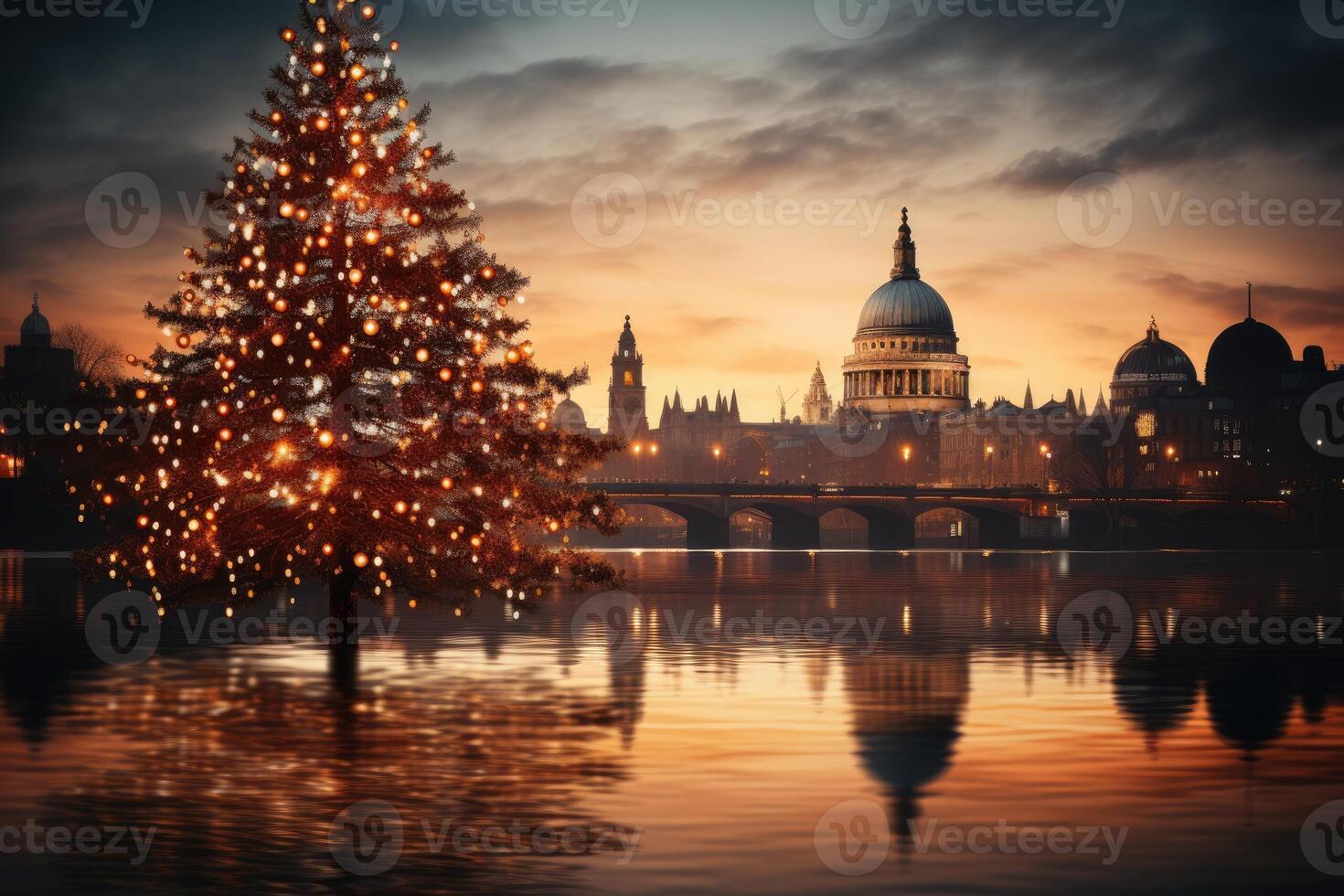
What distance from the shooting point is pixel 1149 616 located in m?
56.9

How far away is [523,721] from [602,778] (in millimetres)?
6067

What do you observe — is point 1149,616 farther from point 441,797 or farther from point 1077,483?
point 1077,483

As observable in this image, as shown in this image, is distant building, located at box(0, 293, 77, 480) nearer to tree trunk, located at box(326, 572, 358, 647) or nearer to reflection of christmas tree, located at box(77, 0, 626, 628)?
tree trunk, located at box(326, 572, 358, 647)

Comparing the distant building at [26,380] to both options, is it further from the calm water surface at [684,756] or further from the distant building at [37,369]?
the calm water surface at [684,756]

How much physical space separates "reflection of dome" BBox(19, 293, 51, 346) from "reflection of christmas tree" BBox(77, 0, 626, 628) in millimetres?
137287

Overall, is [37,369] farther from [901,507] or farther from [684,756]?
[684,756]

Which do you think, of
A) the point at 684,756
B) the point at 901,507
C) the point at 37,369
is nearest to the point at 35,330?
the point at 37,369

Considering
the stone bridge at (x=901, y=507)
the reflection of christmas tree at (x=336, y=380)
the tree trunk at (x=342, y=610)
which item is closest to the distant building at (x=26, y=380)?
the stone bridge at (x=901, y=507)

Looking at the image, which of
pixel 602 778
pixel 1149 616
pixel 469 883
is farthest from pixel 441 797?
pixel 1149 616

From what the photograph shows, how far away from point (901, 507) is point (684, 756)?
143 m

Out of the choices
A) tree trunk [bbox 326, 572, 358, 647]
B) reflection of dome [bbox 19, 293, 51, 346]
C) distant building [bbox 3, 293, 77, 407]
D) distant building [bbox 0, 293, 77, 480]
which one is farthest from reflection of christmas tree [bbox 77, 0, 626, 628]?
reflection of dome [bbox 19, 293, 51, 346]

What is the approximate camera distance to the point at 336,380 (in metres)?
35.6

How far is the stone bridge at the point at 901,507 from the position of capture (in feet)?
520

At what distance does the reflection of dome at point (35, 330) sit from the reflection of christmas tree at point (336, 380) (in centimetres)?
13729
